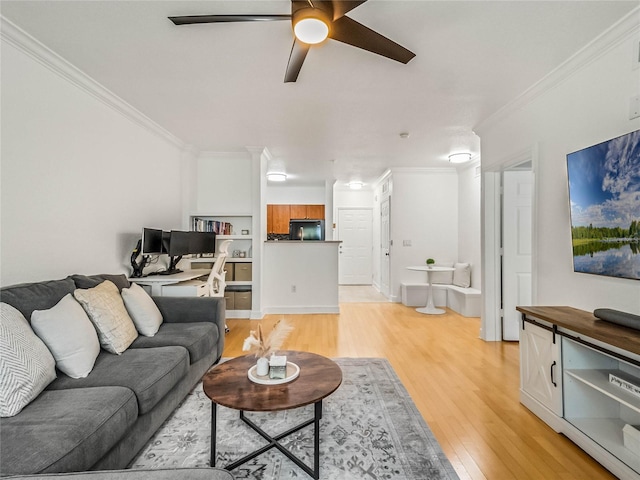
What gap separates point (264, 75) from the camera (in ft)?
8.57

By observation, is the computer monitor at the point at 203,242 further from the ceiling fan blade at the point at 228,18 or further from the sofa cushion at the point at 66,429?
the ceiling fan blade at the point at 228,18

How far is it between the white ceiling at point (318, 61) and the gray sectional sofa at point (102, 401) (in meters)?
1.68

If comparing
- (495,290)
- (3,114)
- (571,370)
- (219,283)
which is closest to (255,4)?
(3,114)

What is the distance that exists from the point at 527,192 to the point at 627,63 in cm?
180

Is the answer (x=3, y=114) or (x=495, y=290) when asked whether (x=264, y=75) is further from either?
(x=495, y=290)

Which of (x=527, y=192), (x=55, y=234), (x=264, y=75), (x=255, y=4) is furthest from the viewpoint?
(x=527, y=192)

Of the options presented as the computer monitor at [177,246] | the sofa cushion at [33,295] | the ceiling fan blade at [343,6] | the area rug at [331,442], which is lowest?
the area rug at [331,442]

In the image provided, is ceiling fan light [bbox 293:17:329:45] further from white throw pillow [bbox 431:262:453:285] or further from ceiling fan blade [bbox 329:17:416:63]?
white throw pillow [bbox 431:262:453:285]

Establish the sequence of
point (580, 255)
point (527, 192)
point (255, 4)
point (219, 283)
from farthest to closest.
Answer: point (219, 283)
point (527, 192)
point (580, 255)
point (255, 4)

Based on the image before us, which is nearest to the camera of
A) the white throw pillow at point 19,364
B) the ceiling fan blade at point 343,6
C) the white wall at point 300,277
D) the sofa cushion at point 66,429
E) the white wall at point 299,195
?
the sofa cushion at point 66,429

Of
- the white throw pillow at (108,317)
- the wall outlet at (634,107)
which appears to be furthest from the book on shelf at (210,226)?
the wall outlet at (634,107)

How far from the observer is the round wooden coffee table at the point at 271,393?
1.50m

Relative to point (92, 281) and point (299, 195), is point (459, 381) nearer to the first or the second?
point (92, 281)

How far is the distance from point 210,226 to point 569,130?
14.1 feet
